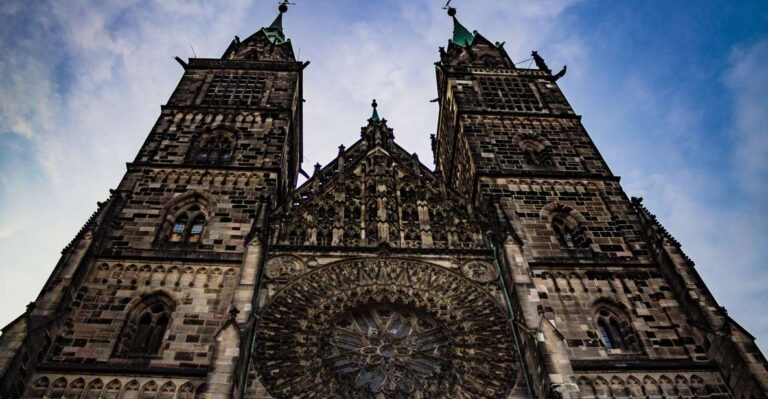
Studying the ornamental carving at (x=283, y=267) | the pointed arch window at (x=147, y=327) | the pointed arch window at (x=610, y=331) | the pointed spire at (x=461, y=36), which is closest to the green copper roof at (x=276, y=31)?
the pointed spire at (x=461, y=36)

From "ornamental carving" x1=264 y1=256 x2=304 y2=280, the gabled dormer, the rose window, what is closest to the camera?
the rose window

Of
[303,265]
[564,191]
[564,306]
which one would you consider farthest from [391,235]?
[564,191]

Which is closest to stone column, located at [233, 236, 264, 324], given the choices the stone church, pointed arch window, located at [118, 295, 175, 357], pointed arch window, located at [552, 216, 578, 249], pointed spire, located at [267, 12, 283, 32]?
A: the stone church

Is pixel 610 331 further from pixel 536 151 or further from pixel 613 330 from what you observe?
pixel 536 151

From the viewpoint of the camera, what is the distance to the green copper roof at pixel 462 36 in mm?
29722

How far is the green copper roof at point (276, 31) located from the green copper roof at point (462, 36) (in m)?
9.11

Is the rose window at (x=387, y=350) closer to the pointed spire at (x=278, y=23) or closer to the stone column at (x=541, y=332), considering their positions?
the stone column at (x=541, y=332)

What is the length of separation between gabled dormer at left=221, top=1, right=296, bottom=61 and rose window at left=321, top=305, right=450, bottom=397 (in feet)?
51.9

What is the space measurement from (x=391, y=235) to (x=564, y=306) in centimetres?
463

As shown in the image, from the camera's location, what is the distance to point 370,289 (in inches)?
539

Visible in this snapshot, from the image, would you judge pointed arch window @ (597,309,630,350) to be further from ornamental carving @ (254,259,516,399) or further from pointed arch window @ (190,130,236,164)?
pointed arch window @ (190,130,236,164)

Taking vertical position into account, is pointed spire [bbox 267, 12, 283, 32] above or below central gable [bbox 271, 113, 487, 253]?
above

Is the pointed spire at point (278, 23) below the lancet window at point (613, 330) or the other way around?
the other way around

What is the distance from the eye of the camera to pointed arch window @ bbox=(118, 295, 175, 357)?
12.5m
